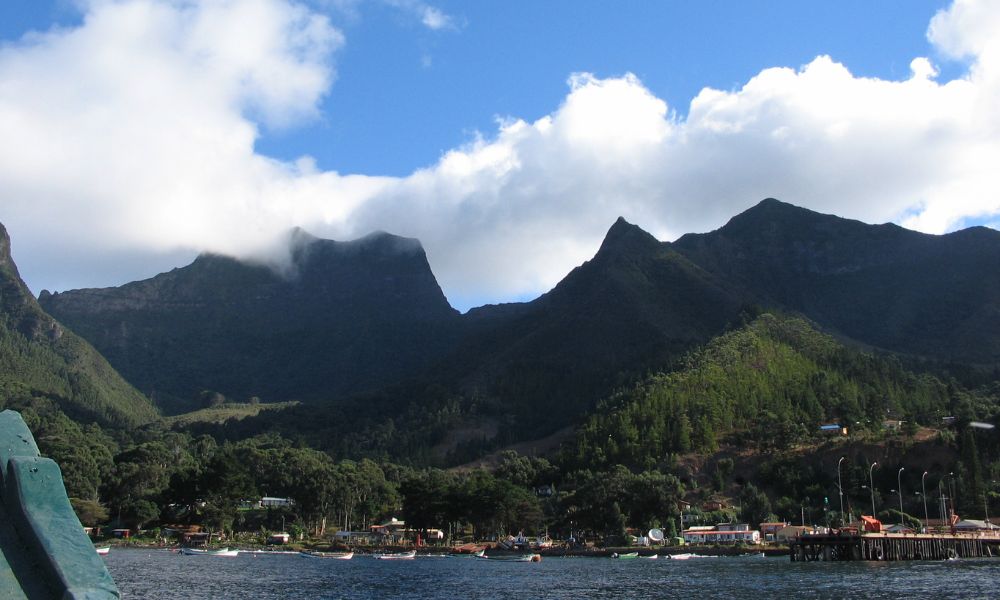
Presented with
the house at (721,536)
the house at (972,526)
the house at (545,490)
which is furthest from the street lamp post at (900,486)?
the house at (545,490)

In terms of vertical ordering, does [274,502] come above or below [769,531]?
above

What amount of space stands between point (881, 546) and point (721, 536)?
87.4 ft

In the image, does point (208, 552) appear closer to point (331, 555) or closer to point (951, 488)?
point (331, 555)

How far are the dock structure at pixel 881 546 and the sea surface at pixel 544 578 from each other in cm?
342

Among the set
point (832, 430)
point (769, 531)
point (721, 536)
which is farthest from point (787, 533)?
point (832, 430)

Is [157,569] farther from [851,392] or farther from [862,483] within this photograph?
[851,392]

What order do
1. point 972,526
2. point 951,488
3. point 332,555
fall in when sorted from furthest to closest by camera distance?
point 951,488 → point 972,526 → point 332,555

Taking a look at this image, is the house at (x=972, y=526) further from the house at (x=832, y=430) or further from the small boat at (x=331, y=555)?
the small boat at (x=331, y=555)

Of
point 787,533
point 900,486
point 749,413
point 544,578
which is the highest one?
point 749,413

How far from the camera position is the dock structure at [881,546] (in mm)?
105938

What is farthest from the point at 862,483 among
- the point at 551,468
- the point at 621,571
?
the point at 621,571

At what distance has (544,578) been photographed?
8194 centimetres

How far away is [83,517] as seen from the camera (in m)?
137

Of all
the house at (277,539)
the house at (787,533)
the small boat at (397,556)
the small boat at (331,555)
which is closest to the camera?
the small boat at (331,555)
